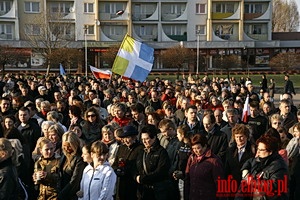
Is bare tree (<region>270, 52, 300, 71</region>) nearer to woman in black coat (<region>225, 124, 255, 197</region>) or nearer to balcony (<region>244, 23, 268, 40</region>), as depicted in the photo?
balcony (<region>244, 23, 268, 40</region>)

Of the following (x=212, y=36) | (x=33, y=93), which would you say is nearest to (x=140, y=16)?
(x=212, y=36)

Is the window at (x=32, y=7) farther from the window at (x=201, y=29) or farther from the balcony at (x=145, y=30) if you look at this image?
the window at (x=201, y=29)

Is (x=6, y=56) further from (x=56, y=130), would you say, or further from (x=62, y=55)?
(x=56, y=130)

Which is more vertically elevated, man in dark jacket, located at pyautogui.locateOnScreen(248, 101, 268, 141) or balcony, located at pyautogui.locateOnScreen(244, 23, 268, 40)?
balcony, located at pyautogui.locateOnScreen(244, 23, 268, 40)

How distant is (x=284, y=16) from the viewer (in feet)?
251

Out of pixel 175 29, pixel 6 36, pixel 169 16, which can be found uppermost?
pixel 169 16

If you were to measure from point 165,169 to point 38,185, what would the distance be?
5.64ft

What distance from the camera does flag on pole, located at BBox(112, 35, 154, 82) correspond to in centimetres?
1413

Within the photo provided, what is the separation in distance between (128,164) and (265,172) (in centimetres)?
205

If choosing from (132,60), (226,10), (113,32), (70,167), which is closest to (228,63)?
(226,10)

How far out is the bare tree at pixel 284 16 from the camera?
75.9 metres

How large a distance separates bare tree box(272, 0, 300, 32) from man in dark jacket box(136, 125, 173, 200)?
7466 centimetres

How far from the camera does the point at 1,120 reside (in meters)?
8.22

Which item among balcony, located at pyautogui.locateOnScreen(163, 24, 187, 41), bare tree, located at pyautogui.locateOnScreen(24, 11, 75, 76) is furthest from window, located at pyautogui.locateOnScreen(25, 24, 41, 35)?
balcony, located at pyautogui.locateOnScreen(163, 24, 187, 41)
